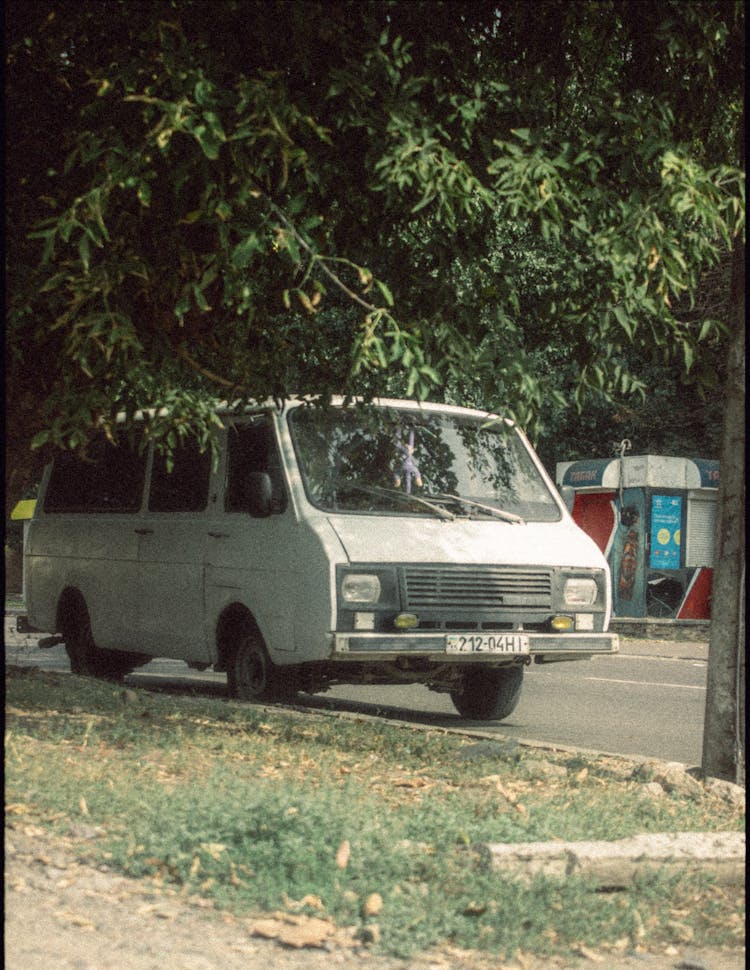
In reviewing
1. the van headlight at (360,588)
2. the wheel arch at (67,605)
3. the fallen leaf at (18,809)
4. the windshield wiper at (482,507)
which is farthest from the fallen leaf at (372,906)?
the wheel arch at (67,605)

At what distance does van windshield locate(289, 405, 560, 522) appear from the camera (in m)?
10.0

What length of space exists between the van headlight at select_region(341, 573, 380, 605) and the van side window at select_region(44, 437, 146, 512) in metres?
2.93

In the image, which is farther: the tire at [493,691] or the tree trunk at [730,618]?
the tire at [493,691]

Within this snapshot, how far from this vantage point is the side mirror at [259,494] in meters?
9.96

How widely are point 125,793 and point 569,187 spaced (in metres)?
3.42

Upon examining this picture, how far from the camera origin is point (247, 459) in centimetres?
1058

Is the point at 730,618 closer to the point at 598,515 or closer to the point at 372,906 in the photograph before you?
the point at 372,906

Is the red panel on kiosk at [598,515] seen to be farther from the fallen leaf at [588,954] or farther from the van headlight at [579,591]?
the fallen leaf at [588,954]

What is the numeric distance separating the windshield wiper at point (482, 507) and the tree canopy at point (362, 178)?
2248 millimetres

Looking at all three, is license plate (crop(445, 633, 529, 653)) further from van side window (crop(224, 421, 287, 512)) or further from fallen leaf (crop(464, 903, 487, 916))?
fallen leaf (crop(464, 903, 487, 916))

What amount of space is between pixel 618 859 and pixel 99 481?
785cm

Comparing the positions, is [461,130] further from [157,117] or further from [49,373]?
[49,373]

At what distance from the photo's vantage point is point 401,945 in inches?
179

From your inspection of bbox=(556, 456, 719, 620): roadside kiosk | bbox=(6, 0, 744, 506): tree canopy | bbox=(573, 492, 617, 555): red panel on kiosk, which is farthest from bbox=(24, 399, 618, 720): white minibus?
bbox=(573, 492, 617, 555): red panel on kiosk
